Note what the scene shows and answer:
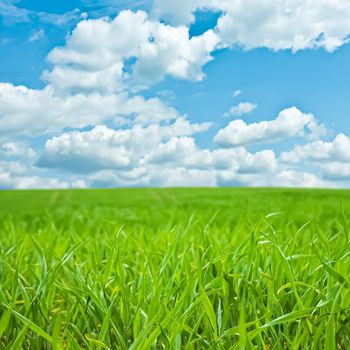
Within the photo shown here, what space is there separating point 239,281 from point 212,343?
33 cm

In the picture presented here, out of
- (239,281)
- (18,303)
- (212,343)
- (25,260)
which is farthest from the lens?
(25,260)

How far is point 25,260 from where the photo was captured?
2.68m

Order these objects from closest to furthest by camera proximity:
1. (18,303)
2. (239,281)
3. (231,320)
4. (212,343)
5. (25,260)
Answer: (212,343) < (231,320) < (239,281) < (18,303) < (25,260)

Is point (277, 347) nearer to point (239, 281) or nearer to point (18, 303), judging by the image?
point (239, 281)

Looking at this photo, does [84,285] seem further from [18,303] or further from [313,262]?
[313,262]

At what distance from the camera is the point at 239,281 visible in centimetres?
166

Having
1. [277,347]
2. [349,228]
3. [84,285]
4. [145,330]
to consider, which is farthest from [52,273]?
[349,228]

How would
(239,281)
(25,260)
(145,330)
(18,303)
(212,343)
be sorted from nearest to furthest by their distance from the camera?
(145,330) < (212,343) < (239,281) < (18,303) < (25,260)

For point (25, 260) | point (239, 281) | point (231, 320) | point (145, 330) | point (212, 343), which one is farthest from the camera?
point (25, 260)

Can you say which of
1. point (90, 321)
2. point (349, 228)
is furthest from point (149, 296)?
point (349, 228)

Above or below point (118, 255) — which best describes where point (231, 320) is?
below

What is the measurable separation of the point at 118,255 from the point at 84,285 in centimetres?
28

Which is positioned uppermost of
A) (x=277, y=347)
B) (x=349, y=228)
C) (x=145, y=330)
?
(x=349, y=228)

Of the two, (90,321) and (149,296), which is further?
(149,296)
